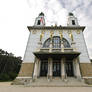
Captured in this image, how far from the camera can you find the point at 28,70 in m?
15.1

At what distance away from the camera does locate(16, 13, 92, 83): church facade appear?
13896 mm

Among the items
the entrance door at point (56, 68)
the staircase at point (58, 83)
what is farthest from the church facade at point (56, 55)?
the staircase at point (58, 83)

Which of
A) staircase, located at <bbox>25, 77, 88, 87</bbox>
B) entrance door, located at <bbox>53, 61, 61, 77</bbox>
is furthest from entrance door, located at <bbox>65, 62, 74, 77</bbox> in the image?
staircase, located at <bbox>25, 77, 88, 87</bbox>

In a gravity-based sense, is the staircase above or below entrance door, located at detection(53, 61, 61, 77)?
below

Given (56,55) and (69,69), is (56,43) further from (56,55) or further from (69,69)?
(69,69)

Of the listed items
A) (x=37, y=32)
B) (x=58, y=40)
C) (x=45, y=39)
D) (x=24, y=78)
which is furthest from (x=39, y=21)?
(x=24, y=78)

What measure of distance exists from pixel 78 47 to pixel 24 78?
1431cm

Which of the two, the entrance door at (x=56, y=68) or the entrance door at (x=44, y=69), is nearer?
the entrance door at (x=56, y=68)

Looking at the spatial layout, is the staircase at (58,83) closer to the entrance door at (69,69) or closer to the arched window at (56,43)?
the entrance door at (69,69)

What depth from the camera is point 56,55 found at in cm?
1399

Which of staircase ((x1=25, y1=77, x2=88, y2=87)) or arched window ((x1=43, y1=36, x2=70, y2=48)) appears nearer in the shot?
staircase ((x1=25, y1=77, x2=88, y2=87))

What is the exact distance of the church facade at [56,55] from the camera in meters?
13.9

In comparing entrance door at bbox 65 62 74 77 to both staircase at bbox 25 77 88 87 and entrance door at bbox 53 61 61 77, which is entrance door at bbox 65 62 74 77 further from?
staircase at bbox 25 77 88 87

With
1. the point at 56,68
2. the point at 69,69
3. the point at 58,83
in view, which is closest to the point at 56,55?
the point at 56,68
